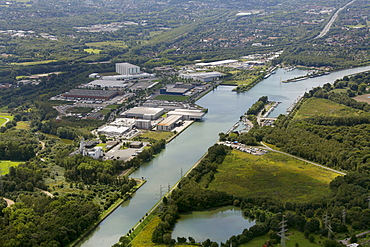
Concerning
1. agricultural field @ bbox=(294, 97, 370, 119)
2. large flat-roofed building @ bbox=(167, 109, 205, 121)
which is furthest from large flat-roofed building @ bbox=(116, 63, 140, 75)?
agricultural field @ bbox=(294, 97, 370, 119)

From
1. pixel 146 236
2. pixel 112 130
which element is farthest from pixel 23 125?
pixel 146 236

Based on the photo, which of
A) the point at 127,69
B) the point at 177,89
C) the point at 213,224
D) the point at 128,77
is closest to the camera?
the point at 213,224

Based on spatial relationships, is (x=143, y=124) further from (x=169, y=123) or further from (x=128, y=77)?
(x=128, y=77)

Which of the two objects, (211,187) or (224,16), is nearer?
(211,187)

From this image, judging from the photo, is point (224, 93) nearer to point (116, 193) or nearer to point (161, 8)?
point (116, 193)

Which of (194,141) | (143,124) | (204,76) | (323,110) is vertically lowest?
(194,141)

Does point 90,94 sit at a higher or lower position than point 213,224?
higher

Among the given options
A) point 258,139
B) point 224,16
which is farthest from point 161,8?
point 258,139
